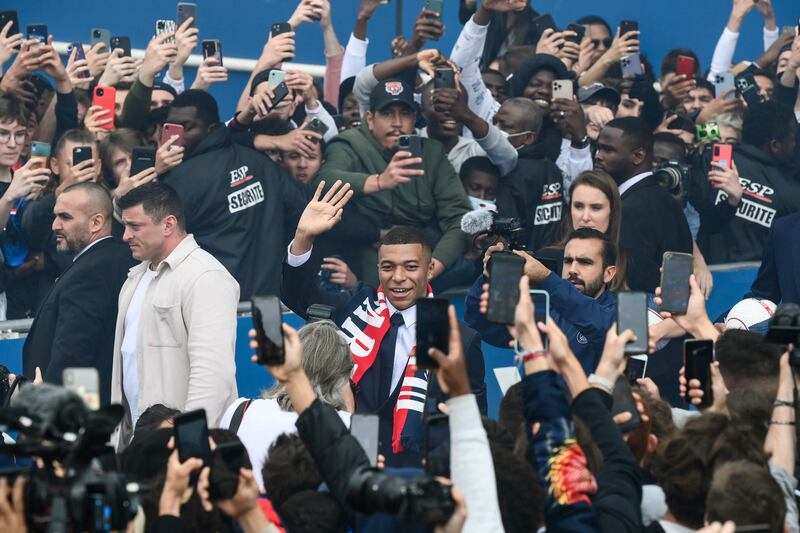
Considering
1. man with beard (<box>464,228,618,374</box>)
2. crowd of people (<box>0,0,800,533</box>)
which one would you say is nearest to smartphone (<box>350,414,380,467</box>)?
crowd of people (<box>0,0,800,533</box>)

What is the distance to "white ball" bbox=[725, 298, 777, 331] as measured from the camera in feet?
20.8

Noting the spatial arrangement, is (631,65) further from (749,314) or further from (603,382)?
(603,382)

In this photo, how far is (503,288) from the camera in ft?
13.4

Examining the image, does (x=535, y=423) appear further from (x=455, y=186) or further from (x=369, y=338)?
(x=455, y=186)

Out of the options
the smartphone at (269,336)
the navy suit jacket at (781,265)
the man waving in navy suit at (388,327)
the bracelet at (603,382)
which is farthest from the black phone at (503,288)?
the navy suit jacket at (781,265)

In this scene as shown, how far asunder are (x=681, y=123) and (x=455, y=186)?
7.11 feet

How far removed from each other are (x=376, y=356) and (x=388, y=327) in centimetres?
15

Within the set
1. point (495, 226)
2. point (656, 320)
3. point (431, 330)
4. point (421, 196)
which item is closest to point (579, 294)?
point (495, 226)

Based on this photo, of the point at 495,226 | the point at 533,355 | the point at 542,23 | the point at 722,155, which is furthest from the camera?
the point at 542,23

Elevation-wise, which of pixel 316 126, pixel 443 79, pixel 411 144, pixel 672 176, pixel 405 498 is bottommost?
pixel 405 498

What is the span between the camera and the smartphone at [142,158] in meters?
7.89

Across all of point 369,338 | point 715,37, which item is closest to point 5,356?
point 369,338

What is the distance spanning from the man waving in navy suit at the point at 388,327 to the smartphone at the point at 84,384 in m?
2.67

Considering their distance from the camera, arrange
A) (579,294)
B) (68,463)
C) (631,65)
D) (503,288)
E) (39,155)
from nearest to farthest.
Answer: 1. (68,463)
2. (503,288)
3. (579,294)
4. (39,155)
5. (631,65)
